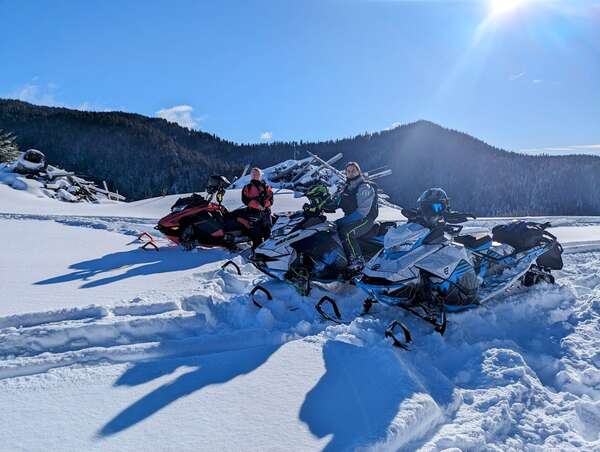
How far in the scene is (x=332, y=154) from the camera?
307ft

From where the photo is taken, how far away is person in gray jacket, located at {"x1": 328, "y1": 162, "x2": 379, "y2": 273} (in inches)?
220

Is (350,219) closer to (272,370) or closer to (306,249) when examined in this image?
(306,249)

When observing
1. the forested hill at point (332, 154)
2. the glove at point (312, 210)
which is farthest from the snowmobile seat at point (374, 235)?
the forested hill at point (332, 154)

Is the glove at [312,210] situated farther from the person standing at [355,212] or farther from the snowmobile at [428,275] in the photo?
the snowmobile at [428,275]

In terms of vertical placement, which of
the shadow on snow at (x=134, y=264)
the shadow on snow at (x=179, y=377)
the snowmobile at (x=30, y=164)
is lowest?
the shadow on snow at (x=179, y=377)

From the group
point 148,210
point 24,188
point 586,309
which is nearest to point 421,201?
point 586,309

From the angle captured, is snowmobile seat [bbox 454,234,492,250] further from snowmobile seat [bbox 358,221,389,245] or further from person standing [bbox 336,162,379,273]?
person standing [bbox 336,162,379,273]

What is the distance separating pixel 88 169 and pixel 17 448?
272 ft

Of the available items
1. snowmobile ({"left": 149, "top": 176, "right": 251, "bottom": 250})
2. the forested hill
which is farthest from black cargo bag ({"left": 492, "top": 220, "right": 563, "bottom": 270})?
the forested hill

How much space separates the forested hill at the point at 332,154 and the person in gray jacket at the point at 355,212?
6637cm

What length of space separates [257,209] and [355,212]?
2.60 metres

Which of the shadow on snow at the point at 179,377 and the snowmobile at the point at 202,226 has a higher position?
the snowmobile at the point at 202,226

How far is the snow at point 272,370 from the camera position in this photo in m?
2.32

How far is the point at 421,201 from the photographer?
15.4ft
